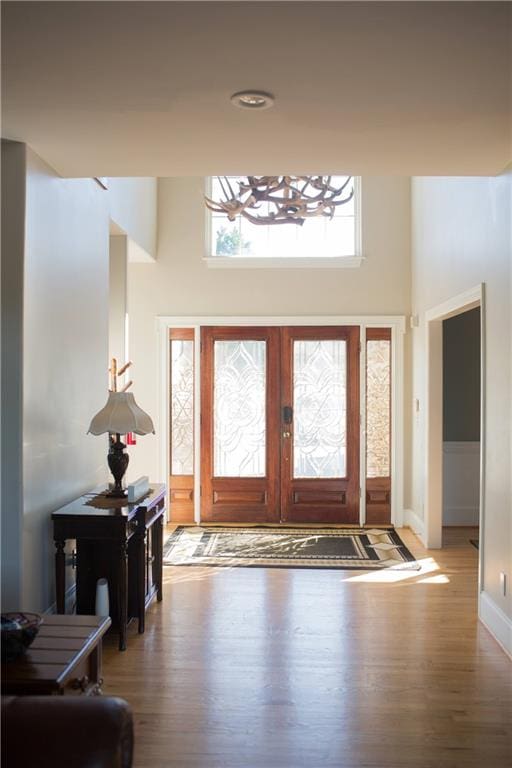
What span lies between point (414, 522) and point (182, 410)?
2.70 meters

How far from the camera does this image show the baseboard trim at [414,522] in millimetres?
6891

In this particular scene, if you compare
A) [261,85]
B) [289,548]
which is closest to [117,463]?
[261,85]

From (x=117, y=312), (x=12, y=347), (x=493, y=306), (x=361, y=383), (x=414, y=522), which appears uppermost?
(x=117, y=312)

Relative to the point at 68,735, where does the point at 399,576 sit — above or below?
below

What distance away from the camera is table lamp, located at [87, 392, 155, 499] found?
418cm

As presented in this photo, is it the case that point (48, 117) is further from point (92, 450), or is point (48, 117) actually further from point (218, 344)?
point (218, 344)

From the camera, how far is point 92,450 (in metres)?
4.76

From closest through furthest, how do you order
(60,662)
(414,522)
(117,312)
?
1. (60,662)
2. (117,312)
3. (414,522)

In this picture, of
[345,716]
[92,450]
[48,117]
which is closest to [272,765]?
[345,716]

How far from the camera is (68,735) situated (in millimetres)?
1672

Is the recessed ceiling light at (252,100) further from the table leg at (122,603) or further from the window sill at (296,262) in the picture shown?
the window sill at (296,262)

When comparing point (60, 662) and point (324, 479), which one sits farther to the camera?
point (324, 479)

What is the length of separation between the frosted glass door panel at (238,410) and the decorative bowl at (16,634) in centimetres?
534

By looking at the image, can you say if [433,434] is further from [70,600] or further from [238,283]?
[70,600]
